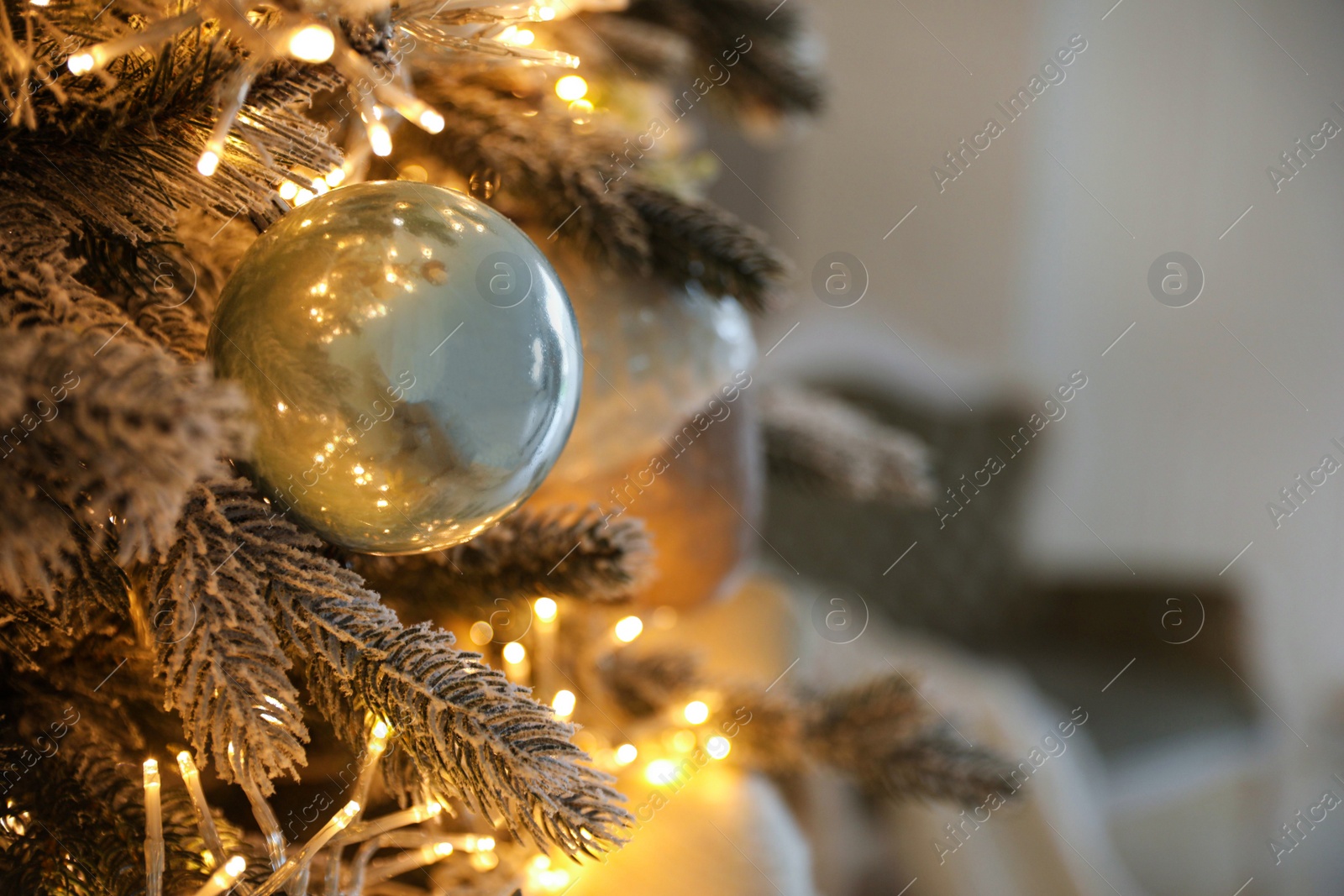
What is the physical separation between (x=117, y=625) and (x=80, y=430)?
14cm

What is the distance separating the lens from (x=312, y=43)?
21cm

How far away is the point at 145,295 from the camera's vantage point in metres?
0.27

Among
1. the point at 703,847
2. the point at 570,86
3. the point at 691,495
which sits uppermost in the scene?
the point at 570,86

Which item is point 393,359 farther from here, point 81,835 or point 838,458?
point 838,458

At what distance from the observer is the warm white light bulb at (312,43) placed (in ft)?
0.67

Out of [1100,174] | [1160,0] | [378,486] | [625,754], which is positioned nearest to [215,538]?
[378,486]

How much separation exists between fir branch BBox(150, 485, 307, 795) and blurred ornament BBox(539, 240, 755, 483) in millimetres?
177

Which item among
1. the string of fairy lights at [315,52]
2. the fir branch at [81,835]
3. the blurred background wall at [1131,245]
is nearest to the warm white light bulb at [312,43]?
the string of fairy lights at [315,52]

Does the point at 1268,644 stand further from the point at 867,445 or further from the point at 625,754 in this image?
the point at 625,754

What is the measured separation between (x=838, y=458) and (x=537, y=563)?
27 centimetres

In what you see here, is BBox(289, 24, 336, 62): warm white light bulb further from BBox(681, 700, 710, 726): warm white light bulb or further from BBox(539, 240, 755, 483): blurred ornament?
BBox(681, 700, 710, 726): warm white light bulb

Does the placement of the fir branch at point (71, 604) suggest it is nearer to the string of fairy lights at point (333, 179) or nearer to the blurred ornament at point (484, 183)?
the string of fairy lights at point (333, 179)

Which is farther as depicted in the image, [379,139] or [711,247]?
[711,247]

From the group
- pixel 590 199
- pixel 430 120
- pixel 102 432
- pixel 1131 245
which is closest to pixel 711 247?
pixel 590 199
